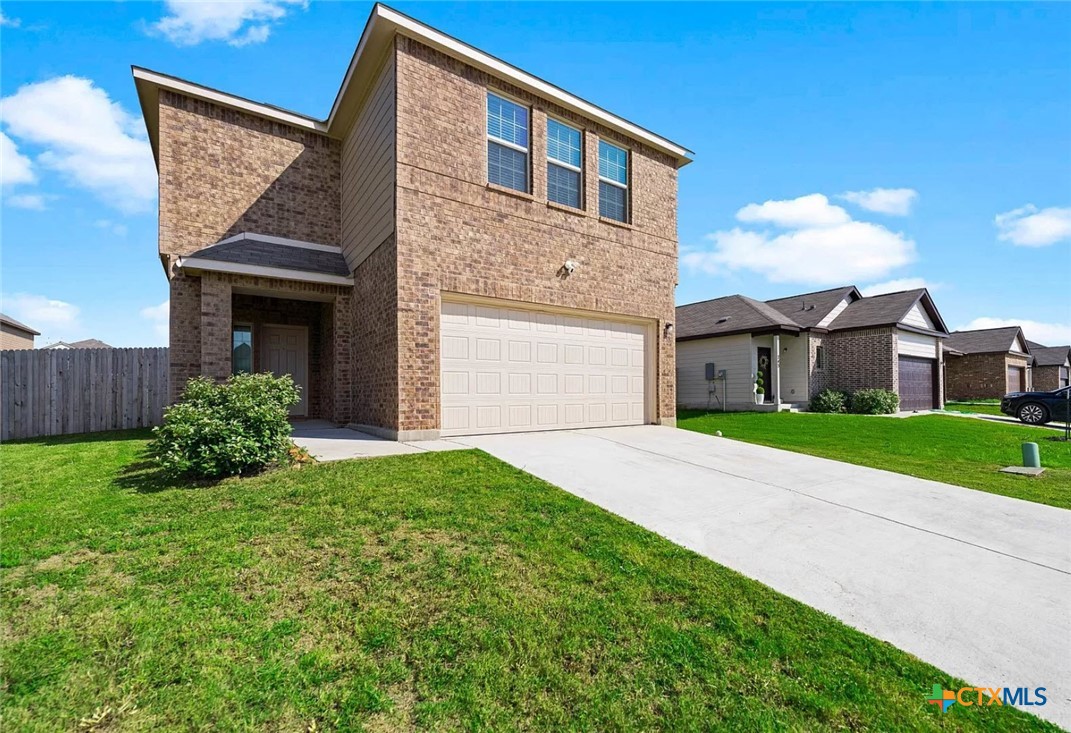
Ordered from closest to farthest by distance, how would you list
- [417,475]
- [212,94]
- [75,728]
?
[75,728] < [417,475] < [212,94]

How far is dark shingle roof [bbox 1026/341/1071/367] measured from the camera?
3108cm

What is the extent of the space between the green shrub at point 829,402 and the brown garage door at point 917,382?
8.91ft

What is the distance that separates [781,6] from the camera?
8070 mm

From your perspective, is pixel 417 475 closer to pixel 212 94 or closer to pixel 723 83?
pixel 723 83

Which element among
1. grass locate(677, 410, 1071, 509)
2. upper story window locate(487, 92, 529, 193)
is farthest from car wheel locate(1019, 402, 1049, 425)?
upper story window locate(487, 92, 529, 193)

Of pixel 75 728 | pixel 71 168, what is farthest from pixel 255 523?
pixel 71 168

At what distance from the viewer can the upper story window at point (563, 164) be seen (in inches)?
389

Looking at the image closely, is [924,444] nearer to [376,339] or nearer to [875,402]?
[875,402]

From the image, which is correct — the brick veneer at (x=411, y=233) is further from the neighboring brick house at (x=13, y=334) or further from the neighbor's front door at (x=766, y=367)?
the neighboring brick house at (x=13, y=334)

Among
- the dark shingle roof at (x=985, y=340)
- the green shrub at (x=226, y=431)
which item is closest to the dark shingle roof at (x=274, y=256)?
the green shrub at (x=226, y=431)

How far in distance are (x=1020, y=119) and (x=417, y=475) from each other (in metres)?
12.1

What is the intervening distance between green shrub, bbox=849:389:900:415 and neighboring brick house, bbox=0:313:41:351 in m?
41.6

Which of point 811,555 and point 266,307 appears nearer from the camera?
point 811,555

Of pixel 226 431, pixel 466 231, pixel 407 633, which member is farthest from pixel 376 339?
pixel 407 633
